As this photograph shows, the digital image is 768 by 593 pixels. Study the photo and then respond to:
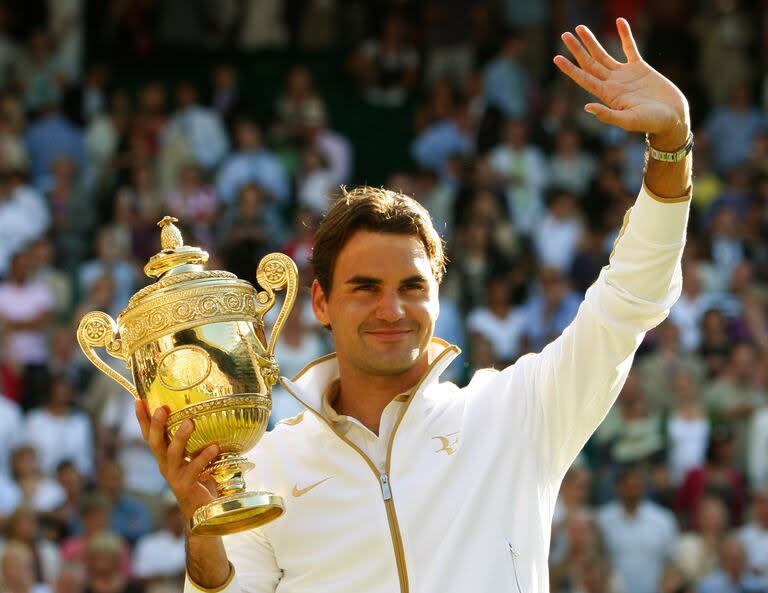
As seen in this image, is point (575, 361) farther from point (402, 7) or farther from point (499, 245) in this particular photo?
point (402, 7)

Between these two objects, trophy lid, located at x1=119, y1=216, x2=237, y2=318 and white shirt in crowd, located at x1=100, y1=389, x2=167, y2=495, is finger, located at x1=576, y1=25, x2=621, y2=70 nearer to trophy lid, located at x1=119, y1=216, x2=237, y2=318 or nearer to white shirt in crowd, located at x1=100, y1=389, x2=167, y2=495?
trophy lid, located at x1=119, y1=216, x2=237, y2=318

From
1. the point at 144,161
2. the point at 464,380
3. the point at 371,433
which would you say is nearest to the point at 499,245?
the point at 464,380

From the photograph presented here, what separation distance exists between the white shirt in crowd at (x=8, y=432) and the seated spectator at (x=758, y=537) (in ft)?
14.4

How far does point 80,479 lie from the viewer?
10609 millimetres


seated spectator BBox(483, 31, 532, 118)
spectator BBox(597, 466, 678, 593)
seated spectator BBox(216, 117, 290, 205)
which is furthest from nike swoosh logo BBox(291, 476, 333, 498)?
seated spectator BBox(483, 31, 532, 118)

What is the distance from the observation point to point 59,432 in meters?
10.9

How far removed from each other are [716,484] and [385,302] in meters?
7.05

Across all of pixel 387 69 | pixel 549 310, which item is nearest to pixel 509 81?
pixel 387 69

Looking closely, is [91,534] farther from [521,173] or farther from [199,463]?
[199,463]

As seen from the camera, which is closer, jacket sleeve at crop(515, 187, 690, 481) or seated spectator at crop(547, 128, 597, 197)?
jacket sleeve at crop(515, 187, 690, 481)

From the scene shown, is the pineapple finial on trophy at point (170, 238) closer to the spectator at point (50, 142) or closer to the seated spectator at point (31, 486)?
the seated spectator at point (31, 486)

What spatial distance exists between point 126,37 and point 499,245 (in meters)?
5.37

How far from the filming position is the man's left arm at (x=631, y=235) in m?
3.79

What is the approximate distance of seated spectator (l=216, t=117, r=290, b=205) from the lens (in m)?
13.5
